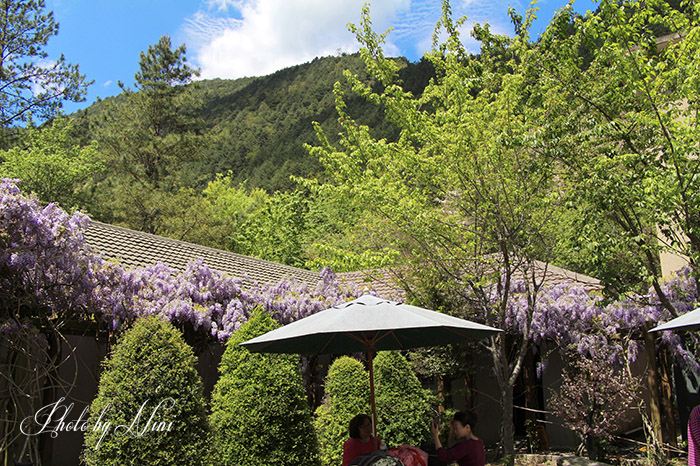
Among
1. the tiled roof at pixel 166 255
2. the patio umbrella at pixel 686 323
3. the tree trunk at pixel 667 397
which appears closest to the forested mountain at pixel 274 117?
the tiled roof at pixel 166 255

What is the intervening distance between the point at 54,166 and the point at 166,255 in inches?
787

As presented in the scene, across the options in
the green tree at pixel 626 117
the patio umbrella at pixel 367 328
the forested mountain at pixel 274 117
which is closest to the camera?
the patio umbrella at pixel 367 328

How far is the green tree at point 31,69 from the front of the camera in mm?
24656

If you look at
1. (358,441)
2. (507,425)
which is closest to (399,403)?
(507,425)

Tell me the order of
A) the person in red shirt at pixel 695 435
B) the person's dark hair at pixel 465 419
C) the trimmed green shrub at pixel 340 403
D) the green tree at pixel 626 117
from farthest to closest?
1. the trimmed green shrub at pixel 340 403
2. the green tree at pixel 626 117
3. the person's dark hair at pixel 465 419
4. the person in red shirt at pixel 695 435

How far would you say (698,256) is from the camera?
25.8 feet

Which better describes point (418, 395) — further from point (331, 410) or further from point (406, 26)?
point (406, 26)

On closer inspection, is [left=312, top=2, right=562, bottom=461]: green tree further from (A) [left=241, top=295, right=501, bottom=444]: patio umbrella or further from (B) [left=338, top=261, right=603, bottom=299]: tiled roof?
(A) [left=241, top=295, right=501, bottom=444]: patio umbrella

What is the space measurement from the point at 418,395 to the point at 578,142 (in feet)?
17.9

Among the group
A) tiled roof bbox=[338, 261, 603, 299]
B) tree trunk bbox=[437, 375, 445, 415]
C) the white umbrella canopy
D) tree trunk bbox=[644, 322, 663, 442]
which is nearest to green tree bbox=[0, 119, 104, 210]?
tiled roof bbox=[338, 261, 603, 299]

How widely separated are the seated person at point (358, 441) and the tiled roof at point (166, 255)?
5444 millimetres

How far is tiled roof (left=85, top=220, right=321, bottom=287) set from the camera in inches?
420

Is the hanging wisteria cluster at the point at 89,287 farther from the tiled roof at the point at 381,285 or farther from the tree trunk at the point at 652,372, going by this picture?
the tree trunk at the point at 652,372

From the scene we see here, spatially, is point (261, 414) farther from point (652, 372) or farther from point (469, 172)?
point (652, 372)
